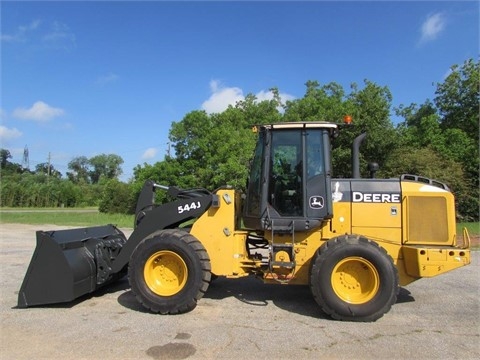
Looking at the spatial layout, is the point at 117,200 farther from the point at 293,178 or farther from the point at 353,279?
the point at 353,279

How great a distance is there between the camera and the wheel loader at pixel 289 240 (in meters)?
5.59

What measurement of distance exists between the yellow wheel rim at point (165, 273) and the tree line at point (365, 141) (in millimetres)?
10412

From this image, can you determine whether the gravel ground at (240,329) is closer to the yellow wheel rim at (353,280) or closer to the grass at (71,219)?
the yellow wheel rim at (353,280)

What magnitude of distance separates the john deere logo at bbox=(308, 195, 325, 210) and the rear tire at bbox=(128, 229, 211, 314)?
1681mm

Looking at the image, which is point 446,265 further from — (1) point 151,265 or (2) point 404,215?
(1) point 151,265

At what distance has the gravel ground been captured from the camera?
4359 mm

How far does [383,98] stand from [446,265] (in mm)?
22154

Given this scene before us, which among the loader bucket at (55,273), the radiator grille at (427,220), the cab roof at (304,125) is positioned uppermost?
the cab roof at (304,125)

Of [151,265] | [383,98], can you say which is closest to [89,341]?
[151,265]

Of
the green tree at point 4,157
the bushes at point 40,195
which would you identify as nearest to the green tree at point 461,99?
the bushes at point 40,195

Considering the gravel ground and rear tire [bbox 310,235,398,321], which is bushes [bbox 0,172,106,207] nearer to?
the gravel ground

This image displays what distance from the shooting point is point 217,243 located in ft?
20.2

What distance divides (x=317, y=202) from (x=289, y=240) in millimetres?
709

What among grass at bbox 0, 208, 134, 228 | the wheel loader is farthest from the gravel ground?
grass at bbox 0, 208, 134, 228
